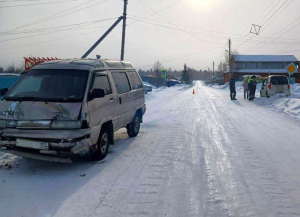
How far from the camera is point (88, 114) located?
534cm

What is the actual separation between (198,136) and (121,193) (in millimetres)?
4619

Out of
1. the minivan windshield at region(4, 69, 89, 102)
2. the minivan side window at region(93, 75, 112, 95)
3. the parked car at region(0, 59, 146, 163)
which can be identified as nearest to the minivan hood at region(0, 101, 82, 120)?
the parked car at region(0, 59, 146, 163)

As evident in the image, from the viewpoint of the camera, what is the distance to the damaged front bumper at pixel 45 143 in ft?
16.4

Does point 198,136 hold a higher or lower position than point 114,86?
lower

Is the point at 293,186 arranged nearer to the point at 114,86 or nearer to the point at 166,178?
the point at 166,178

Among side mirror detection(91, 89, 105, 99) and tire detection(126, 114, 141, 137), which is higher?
side mirror detection(91, 89, 105, 99)

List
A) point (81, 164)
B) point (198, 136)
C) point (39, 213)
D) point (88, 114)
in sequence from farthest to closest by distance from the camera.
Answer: point (198, 136) → point (81, 164) → point (88, 114) → point (39, 213)

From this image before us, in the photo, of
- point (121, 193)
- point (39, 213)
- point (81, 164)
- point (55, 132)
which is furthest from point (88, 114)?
point (39, 213)

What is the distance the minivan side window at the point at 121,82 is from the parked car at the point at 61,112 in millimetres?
302

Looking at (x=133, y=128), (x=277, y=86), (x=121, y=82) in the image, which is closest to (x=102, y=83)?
(x=121, y=82)

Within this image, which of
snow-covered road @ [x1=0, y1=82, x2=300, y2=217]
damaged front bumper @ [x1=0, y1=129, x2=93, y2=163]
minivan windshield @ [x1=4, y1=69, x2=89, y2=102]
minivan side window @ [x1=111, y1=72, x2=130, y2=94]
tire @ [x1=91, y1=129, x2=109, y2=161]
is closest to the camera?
snow-covered road @ [x1=0, y1=82, x2=300, y2=217]

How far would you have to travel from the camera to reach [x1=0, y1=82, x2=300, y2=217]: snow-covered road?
385 centimetres

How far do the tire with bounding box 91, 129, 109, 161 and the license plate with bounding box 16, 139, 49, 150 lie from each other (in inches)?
42.1

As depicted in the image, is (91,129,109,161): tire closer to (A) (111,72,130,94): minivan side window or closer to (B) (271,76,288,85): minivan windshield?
(A) (111,72,130,94): minivan side window
